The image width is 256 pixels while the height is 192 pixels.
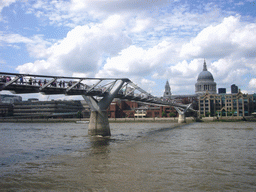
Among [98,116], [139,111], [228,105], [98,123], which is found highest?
[228,105]

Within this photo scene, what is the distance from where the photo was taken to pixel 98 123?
42375mm

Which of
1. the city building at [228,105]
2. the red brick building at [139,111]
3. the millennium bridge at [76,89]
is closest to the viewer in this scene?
the millennium bridge at [76,89]

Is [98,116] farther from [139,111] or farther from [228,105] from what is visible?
[228,105]

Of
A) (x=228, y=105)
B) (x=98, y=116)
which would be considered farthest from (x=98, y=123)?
(x=228, y=105)

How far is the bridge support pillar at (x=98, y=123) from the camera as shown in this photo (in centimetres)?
4184

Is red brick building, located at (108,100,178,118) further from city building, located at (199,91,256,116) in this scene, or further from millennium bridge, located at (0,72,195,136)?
millennium bridge, located at (0,72,195,136)

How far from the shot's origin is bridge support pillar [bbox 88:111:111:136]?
41.8 m

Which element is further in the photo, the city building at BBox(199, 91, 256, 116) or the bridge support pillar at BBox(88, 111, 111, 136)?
the city building at BBox(199, 91, 256, 116)

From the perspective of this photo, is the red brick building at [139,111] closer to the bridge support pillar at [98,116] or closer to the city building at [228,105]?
the city building at [228,105]

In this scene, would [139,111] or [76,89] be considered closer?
[76,89]

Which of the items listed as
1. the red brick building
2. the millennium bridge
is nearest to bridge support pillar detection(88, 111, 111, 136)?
the millennium bridge

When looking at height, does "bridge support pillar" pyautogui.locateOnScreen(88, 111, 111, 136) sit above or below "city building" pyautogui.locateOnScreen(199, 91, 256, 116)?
below

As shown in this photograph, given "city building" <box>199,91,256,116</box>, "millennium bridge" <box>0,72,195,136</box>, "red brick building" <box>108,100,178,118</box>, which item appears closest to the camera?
"millennium bridge" <box>0,72,195,136</box>

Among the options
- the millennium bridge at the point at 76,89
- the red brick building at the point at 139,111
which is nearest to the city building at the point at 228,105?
the red brick building at the point at 139,111
